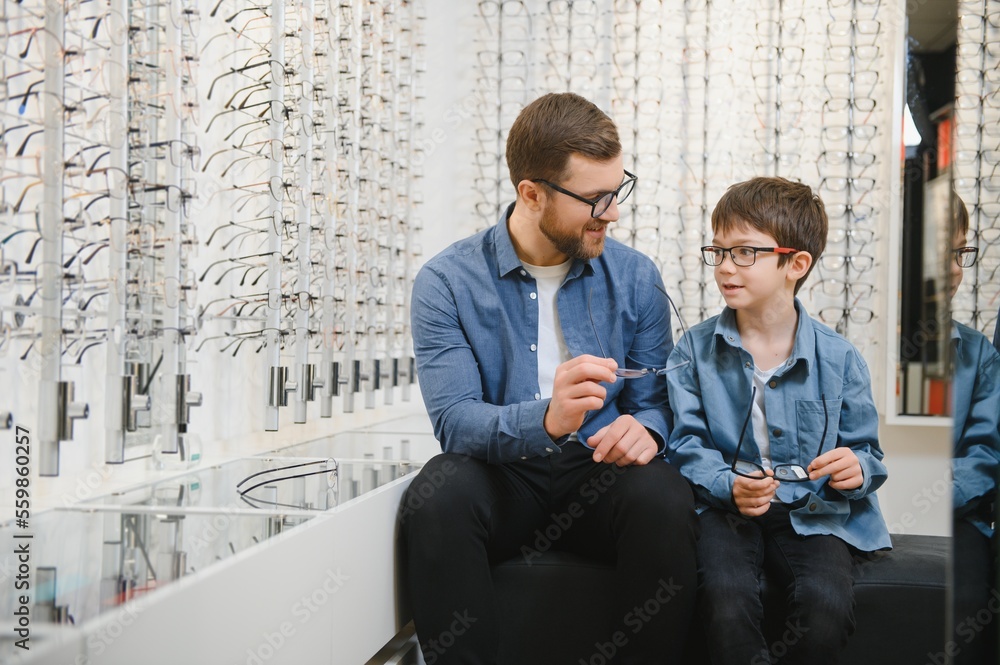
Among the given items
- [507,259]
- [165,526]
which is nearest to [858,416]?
[507,259]

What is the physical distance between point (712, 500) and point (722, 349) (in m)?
0.35

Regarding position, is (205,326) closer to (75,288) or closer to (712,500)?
(75,288)

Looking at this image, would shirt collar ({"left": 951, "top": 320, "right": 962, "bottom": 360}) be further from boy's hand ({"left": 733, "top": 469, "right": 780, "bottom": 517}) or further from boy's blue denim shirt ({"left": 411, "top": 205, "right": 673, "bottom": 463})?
boy's blue denim shirt ({"left": 411, "top": 205, "right": 673, "bottom": 463})

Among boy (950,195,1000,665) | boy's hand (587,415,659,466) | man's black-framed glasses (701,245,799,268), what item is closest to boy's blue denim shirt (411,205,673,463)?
boy's hand (587,415,659,466)

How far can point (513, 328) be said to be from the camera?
1864 millimetres

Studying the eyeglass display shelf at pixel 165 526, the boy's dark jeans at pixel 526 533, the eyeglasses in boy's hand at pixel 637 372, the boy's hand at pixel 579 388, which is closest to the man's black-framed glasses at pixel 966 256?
the eyeglass display shelf at pixel 165 526

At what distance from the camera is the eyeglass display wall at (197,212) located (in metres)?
1.26

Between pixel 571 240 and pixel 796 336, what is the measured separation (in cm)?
52

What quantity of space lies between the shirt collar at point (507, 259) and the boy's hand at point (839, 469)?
652mm

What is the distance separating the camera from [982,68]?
459 mm

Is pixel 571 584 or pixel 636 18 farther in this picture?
pixel 636 18

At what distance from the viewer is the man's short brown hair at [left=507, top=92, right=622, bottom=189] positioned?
73.5 inches

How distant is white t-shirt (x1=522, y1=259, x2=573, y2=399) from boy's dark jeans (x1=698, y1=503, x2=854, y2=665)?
455 mm

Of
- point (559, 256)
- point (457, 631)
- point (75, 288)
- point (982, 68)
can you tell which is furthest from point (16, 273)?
point (982, 68)
